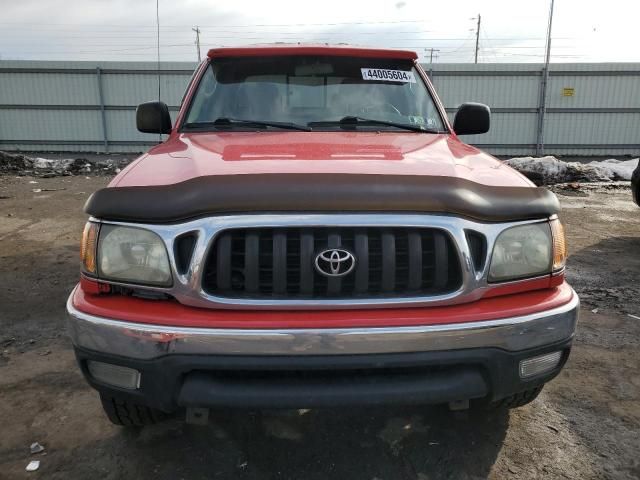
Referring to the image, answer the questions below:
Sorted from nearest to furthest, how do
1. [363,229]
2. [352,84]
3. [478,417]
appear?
[363,229], [478,417], [352,84]

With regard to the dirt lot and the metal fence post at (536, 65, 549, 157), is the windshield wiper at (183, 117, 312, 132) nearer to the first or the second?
the dirt lot

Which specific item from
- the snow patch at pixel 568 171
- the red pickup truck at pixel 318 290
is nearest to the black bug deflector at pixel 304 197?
the red pickup truck at pixel 318 290

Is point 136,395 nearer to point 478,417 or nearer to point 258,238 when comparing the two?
point 258,238

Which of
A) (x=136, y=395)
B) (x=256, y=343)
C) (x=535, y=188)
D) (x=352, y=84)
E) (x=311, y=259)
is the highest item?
(x=352, y=84)

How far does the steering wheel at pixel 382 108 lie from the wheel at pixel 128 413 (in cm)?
210

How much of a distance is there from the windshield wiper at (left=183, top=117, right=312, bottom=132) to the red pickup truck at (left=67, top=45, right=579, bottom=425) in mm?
988

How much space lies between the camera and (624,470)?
221 centimetres

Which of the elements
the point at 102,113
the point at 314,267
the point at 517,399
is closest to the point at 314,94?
the point at 314,267

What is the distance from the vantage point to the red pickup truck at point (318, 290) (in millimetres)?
1752

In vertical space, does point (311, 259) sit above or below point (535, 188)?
below

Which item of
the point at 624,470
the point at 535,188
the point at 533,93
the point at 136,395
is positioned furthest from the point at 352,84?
the point at 533,93

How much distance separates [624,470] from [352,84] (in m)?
2.56

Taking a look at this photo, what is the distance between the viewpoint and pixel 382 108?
3.26m

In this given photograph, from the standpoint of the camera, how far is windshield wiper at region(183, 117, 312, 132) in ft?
9.78
